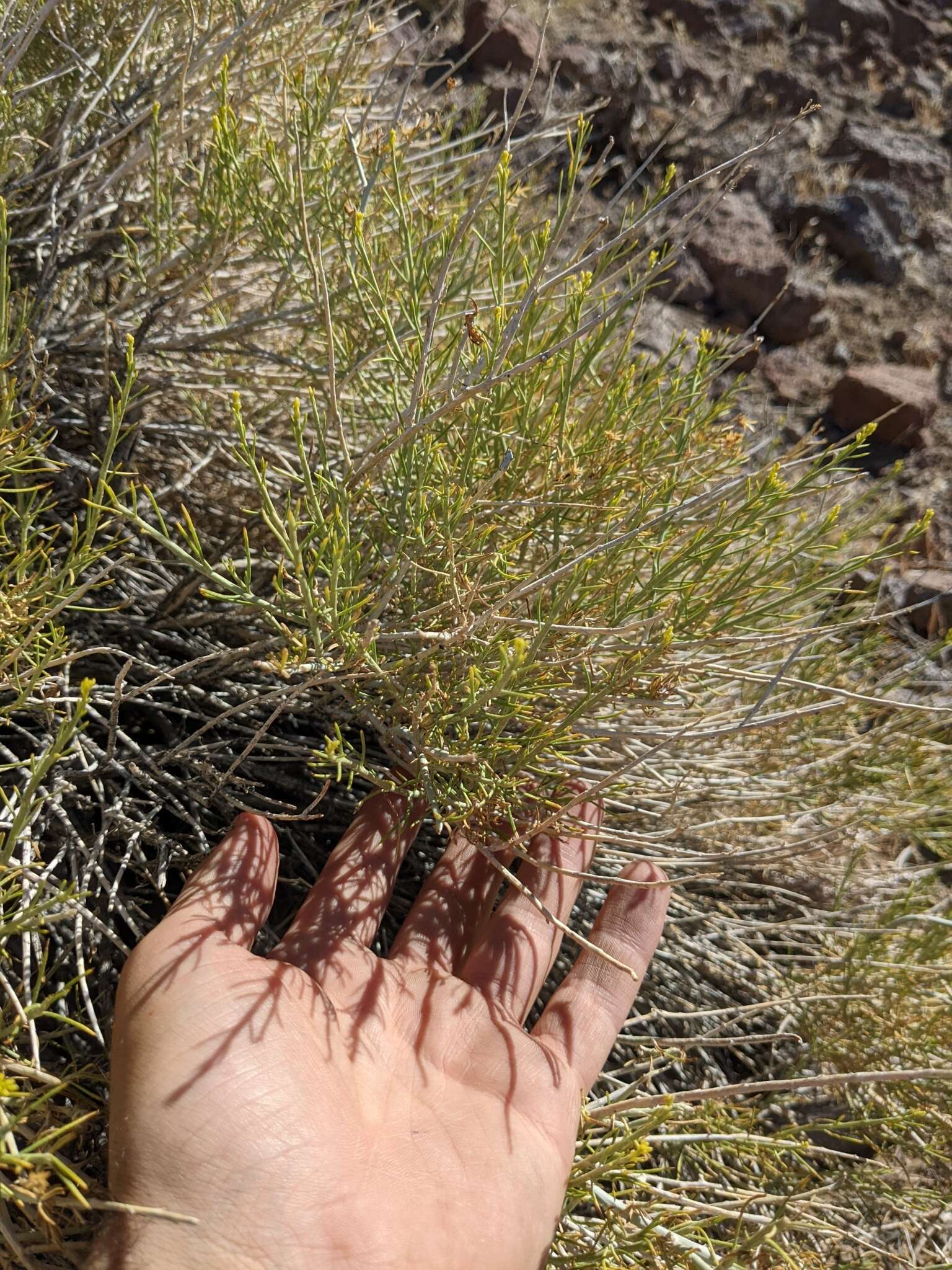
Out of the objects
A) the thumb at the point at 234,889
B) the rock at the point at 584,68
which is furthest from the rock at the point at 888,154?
the thumb at the point at 234,889

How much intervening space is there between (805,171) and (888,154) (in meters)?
0.37

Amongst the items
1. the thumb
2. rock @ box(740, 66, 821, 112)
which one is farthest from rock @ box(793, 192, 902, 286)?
the thumb

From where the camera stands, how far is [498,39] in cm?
352

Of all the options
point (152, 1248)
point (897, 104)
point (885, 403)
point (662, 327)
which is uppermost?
point (897, 104)

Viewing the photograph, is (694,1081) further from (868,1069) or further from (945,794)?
(945,794)

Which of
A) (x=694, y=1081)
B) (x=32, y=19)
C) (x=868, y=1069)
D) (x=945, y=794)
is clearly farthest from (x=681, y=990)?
(x=32, y=19)

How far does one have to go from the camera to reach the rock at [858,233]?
3.72m

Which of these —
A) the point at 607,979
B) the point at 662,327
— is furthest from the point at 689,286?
the point at 607,979

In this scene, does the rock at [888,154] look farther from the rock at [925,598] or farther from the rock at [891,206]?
the rock at [925,598]

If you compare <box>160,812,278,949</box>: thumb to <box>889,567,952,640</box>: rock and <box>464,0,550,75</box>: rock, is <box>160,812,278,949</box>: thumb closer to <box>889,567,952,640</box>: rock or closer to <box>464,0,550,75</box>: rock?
<box>889,567,952,640</box>: rock

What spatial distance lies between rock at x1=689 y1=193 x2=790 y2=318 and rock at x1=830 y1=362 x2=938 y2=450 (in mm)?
449

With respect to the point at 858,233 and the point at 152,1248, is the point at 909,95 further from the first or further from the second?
the point at 152,1248

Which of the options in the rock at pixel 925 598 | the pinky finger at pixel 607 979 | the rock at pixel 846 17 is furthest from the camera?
the rock at pixel 846 17

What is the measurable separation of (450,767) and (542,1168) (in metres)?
0.62
